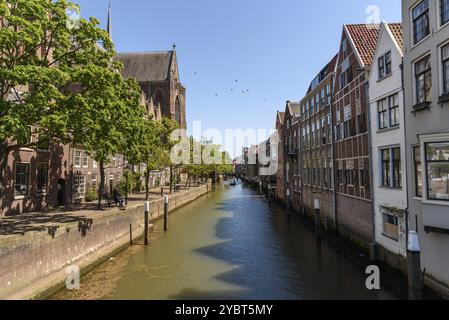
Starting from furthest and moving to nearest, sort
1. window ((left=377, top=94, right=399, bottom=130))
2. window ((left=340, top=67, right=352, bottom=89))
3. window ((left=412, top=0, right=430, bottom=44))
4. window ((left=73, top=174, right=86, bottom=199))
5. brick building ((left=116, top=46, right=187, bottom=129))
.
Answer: brick building ((left=116, top=46, right=187, bottom=129)), window ((left=73, top=174, right=86, bottom=199)), window ((left=340, top=67, right=352, bottom=89)), window ((left=377, top=94, right=399, bottom=130)), window ((left=412, top=0, right=430, bottom=44))

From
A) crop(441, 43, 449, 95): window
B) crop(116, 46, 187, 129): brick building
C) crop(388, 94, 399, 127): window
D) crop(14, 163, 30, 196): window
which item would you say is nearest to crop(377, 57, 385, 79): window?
crop(388, 94, 399, 127): window

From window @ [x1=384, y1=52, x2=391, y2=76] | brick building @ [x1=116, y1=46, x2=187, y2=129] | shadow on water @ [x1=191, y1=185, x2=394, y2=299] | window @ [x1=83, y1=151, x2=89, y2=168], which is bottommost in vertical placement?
shadow on water @ [x1=191, y1=185, x2=394, y2=299]

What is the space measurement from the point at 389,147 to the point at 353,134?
5.18 m

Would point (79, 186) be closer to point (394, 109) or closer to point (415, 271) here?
point (394, 109)

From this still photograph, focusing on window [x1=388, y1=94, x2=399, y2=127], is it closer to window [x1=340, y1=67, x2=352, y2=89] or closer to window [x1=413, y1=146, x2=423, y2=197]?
window [x1=413, y1=146, x2=423, y2=197]

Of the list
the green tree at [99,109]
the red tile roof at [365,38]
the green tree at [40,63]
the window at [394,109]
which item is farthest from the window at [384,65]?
the green tree at [40,63]

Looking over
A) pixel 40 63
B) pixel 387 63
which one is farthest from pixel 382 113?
pixel 40 63

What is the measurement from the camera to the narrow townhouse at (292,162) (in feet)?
137

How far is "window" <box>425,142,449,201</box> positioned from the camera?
12.5 metres

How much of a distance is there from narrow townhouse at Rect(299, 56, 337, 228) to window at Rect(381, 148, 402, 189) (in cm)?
907

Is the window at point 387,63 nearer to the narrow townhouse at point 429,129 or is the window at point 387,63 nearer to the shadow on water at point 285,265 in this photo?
the narrow townhouse at point 429,129

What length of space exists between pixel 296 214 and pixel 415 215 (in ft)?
83.7

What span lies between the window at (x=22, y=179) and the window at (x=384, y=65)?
2392 cm
